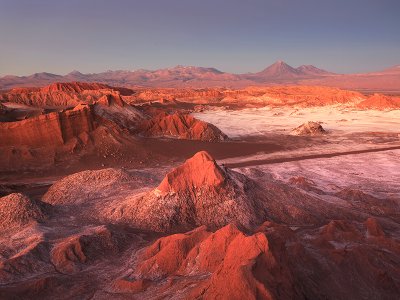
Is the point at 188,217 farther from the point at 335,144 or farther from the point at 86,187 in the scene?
the point at 335,144

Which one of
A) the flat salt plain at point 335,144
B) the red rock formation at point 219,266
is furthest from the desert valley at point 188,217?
the flat salt plain at point 335,144

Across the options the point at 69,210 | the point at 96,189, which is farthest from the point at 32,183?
the point at 69,210

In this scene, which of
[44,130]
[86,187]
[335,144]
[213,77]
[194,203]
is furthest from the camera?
[213,77]

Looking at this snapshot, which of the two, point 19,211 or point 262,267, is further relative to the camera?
point 19,211

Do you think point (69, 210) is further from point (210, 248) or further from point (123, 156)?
point (123, 156)

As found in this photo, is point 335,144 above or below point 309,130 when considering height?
below

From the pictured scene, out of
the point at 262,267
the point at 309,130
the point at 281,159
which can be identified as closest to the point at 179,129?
the point at 281,159

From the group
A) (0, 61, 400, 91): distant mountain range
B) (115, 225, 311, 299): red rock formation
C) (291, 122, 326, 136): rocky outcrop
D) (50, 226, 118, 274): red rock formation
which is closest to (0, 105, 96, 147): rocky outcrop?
(50, 226, 118, 274): red rock formation
